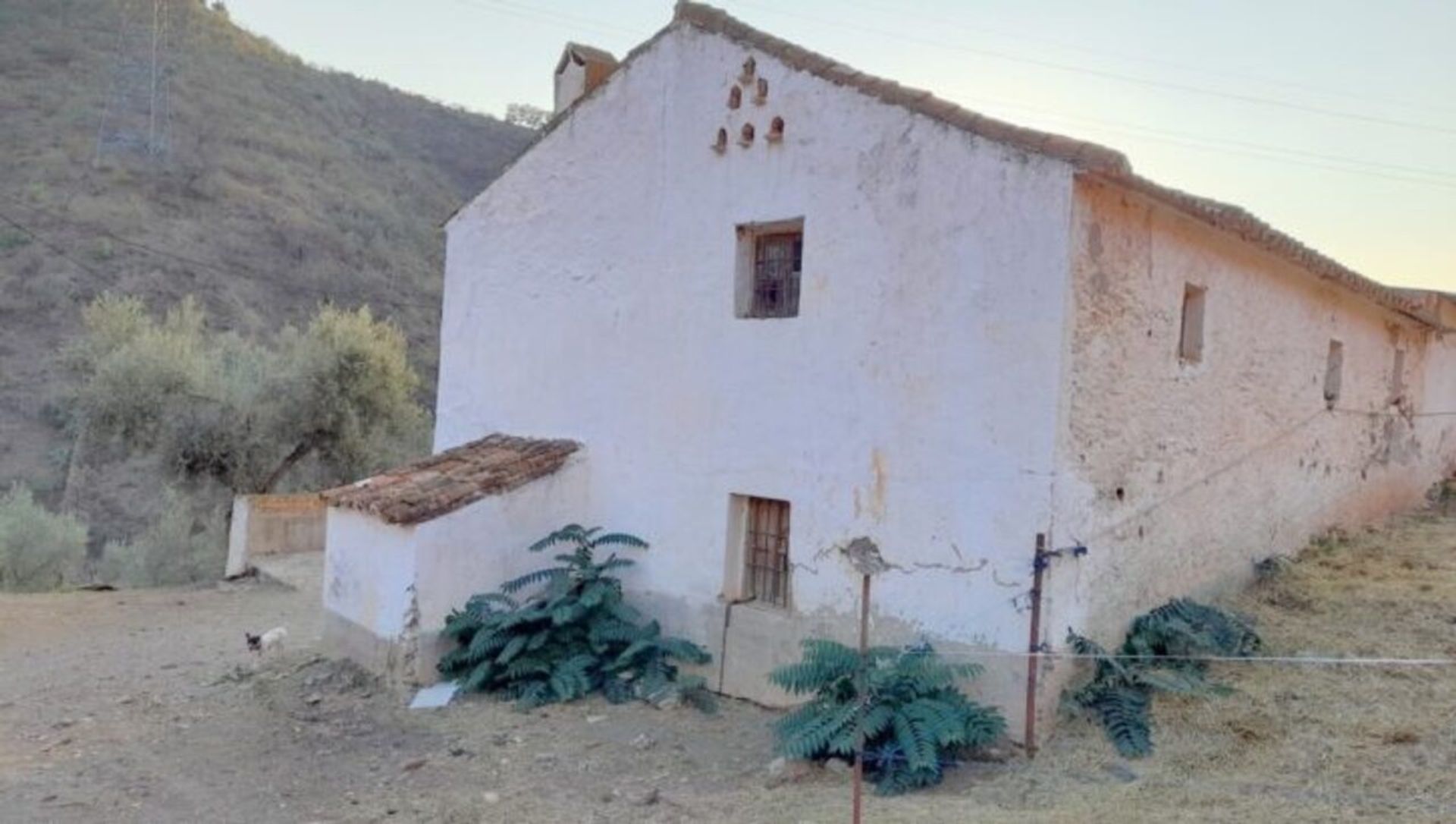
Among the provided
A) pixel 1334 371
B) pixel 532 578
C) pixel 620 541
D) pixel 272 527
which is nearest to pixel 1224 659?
pixel 620 541

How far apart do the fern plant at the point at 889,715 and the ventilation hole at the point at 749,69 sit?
462 centimetres

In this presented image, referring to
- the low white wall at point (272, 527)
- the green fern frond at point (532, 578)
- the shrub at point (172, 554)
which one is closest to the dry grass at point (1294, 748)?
the green fern frond at point (532, 578)

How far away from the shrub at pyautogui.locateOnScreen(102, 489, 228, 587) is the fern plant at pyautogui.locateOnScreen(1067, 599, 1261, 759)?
1478 cm

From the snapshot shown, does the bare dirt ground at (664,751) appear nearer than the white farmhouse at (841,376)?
Yes

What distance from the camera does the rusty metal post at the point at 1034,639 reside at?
6625 millimetres

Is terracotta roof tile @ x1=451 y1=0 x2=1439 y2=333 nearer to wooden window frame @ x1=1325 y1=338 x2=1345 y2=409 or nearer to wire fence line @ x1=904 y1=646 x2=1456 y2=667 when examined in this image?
wooden window frame @ x1=1325 y1=338 x2=1345 y2=409

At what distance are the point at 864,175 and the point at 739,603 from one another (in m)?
3.55

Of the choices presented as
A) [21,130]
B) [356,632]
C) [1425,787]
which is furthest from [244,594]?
[21,130]

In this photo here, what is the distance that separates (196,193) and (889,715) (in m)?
30.7

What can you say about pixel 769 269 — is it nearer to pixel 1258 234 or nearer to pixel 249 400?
pixel 1258 234

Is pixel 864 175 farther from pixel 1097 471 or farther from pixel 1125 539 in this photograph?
pixel 1125 539

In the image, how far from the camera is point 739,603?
8.52 m

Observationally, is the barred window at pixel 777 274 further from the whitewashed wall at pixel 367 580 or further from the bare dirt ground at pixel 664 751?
the whitewashed wall at pixel 367 580

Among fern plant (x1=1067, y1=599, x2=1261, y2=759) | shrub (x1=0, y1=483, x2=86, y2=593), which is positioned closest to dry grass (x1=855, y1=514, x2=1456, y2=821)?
fern plant (x1=1067, y1=599, x2=1261, y2=759)
